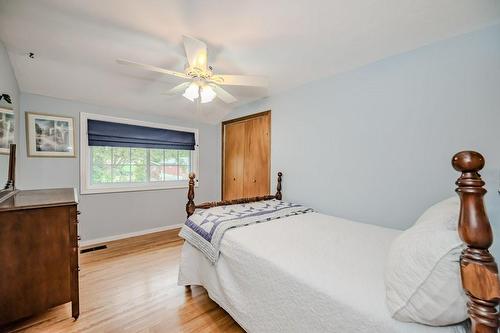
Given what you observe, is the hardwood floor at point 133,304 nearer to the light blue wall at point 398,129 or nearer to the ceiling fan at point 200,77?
the light blue wall at point 398,129

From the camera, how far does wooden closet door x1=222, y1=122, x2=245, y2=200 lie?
Result: 3.76m

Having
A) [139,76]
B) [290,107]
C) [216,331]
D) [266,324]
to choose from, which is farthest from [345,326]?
[139,76]

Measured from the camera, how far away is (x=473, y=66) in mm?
1671

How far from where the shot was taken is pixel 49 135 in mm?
2752

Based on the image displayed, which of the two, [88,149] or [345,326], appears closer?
[345,326]

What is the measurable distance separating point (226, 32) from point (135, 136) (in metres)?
2.38

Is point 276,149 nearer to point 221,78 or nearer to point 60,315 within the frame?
point 221,78

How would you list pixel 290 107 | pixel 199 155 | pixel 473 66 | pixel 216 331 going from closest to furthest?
pixel 216 331 < pixel 473 66 < pixel 290 107 < pixel 199 155

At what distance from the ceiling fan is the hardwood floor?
189 centimetres

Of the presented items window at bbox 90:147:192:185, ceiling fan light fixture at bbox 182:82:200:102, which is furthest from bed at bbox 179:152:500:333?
window at bbox 90:147:192:185

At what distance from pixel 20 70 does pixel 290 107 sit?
3100 mm

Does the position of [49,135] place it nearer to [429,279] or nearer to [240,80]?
[240,80]

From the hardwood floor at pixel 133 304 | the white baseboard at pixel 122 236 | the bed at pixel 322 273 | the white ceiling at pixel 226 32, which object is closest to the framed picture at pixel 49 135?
the white ceiling at pixel 226 32

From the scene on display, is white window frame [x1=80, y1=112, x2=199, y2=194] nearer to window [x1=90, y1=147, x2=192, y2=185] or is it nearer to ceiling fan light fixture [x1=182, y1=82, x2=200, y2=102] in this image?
window [x1=90, y1=147, x2=192, y2=185]
